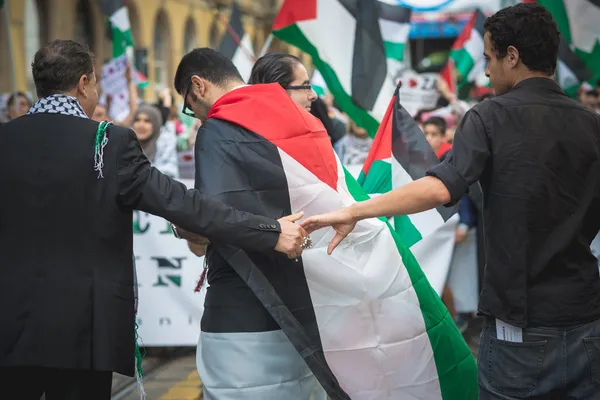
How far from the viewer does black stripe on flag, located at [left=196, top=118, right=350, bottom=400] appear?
355 centimetres

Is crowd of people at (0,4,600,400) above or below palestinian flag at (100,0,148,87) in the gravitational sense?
above

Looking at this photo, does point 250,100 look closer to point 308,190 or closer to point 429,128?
point 308,190

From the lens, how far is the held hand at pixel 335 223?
3520 millimetres

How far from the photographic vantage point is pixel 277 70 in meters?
4.85

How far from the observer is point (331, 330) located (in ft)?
12.3

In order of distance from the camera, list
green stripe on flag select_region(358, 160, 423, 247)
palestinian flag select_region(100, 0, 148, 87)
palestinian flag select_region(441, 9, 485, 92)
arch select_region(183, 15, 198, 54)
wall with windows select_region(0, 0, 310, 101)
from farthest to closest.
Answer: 1. arch select_region(183, 15, 198, 54)
2. wall with windows select_region(0, 0, 310, 101)
3. palestinian flag select_region(441, 9, 485, 92)
4. palestinian flag select_region(100, 0, 148, 87)
5. green stripe on flag select_region(358, 160, 423, 247)

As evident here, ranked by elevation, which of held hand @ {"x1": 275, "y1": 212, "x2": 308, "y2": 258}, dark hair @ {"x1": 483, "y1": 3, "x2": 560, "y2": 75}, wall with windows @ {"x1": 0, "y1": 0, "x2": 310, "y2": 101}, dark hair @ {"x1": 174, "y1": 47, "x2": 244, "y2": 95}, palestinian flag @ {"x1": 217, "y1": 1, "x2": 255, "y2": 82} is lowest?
Result: wall with windows @ {"x1": 0, "y1": 0, "x2": 310, "y2": 101}

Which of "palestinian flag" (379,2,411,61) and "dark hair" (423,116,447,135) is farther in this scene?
"dark hair" (423,116,447,135)

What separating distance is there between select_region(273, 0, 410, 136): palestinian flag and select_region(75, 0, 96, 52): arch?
15250 millimetres

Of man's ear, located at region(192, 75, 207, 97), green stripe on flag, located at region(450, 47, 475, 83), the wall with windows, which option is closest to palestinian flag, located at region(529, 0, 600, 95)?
the wall with windows

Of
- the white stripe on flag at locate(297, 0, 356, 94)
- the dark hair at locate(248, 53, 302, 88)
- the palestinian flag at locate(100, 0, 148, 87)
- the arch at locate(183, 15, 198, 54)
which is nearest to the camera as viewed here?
the dark hair at locate(248, 53, 302, 88)

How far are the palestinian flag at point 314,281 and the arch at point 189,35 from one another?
26.8 m

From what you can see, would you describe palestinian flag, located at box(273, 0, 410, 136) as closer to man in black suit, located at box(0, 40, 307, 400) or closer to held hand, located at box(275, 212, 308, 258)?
held hand, located at box(275, 212, 308, 258)

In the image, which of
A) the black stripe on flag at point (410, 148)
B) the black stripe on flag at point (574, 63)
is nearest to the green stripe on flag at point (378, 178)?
the black stripe on flag at point (410, 148)
